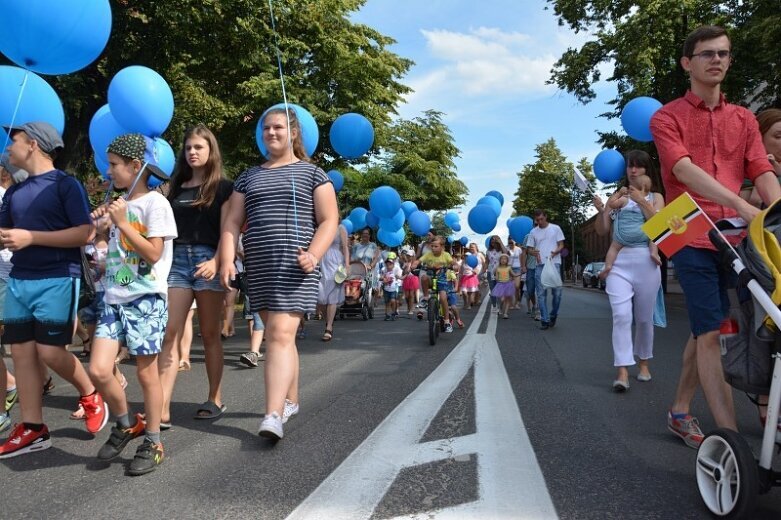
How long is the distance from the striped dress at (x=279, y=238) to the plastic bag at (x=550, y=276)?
7.25m

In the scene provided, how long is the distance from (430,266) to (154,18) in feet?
26.6

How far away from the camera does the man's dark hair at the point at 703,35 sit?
128 inches

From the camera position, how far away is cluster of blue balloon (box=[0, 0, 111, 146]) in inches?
191

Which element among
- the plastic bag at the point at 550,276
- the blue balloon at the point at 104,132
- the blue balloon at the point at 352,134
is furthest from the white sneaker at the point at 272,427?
the blue balloon at the point at 352,134

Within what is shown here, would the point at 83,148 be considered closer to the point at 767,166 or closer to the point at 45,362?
the point at 45,362

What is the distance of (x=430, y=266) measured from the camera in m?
9.90

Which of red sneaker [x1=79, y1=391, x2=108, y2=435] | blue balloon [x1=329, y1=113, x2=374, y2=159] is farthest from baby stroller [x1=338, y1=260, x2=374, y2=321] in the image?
red sneaker [x1=79, y1=391, x2=108, y2=435]

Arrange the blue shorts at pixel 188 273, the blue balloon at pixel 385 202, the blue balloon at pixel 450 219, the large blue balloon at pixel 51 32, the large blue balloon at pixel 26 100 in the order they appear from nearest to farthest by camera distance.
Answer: the blue shorts at pixel 188 273
the large blue balloon at pixel 51 32
the large blue balloon at pixel 26 100
the blue balloon at pixel 385 202
the blue balloon at pixel 450 219

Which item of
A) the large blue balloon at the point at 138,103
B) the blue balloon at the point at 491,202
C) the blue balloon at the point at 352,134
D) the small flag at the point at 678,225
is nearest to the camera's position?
the small flag at the point at 678,225

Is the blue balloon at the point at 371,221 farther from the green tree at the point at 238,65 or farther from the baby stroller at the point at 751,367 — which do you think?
the baby stroller at the point at 751,367

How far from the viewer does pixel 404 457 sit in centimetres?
317

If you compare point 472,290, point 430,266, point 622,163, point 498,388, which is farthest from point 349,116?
point 498,388

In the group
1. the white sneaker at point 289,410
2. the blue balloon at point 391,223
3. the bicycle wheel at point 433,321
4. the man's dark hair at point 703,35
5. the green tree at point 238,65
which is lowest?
the white sneaker at point 289,410

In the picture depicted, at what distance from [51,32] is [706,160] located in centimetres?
481
